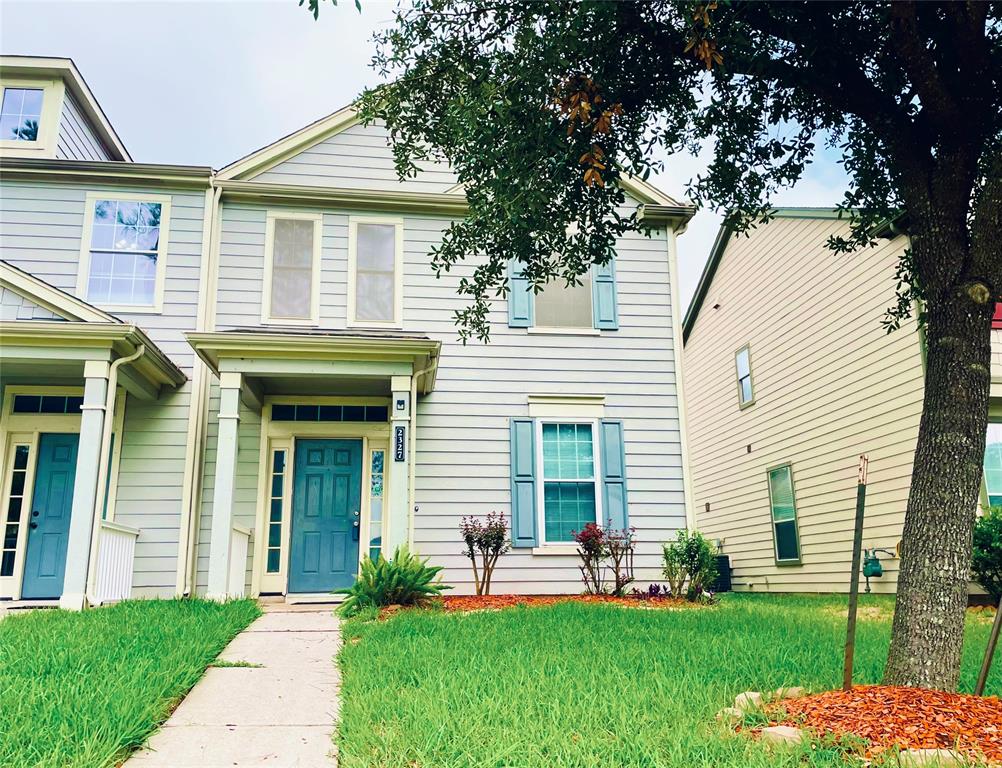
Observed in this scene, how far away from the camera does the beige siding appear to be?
11625 mm

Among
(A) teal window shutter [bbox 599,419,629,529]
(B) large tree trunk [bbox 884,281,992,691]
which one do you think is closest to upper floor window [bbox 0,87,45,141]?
(A) teal window shutter [bbox 599,419,629,529]

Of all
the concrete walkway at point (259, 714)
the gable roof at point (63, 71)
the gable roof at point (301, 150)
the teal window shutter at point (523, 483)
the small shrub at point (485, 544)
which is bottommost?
the concrete walkway at point (259, 714)

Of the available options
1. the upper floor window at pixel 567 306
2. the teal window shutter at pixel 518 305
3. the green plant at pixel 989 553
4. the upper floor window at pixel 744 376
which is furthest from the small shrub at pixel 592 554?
the upper floor window at pixel 744 376

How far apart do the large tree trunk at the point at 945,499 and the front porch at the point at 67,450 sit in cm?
704

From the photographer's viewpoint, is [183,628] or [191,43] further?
[191,43]

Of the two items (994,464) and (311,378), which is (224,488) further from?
(994,464)

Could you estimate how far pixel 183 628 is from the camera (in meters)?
5.95

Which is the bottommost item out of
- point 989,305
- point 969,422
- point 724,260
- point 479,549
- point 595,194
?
point 479,549

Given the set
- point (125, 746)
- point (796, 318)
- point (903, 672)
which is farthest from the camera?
point (796, 318)

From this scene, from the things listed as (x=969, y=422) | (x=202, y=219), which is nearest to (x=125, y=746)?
(x=969, y=422)

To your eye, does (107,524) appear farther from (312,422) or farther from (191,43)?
(191,43)

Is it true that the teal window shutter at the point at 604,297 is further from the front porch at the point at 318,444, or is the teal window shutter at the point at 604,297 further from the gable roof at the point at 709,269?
the gable roof at the point at 709,269

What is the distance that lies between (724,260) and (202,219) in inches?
414

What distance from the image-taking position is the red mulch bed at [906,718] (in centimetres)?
336
